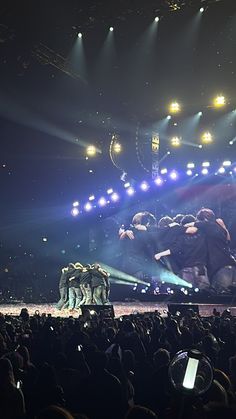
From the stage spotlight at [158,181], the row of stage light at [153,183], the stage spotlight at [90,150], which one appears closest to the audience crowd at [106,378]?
the stage spotlight at [90,150]

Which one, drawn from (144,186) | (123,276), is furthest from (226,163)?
(123,276)

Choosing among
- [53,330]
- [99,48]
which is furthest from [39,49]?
[53,330]

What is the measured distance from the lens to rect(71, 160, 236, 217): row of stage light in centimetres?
3594

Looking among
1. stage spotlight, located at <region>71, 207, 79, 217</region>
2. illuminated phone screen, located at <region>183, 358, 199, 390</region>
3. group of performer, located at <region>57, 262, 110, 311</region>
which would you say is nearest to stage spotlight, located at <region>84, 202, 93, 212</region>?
stage spotlight, located at <region>71, 207, 79, 217</region>

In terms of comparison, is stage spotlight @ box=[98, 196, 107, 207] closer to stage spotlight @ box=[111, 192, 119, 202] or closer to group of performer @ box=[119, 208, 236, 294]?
stage spotlight @ box=[111, 192, 119, 202]

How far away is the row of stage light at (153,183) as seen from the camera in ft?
118

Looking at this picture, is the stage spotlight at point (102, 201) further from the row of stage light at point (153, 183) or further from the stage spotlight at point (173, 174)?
the stage spotlight at point (173, 174)

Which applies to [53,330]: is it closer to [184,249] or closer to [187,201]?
[184,249]

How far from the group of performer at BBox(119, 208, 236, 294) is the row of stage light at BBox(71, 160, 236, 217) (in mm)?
2289

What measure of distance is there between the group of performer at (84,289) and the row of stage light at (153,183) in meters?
11.0

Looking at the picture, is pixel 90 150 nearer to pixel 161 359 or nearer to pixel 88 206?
pixel 88 206

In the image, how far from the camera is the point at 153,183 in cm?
3719

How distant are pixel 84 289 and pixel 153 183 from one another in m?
13.5

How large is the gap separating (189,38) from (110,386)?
21968mm
